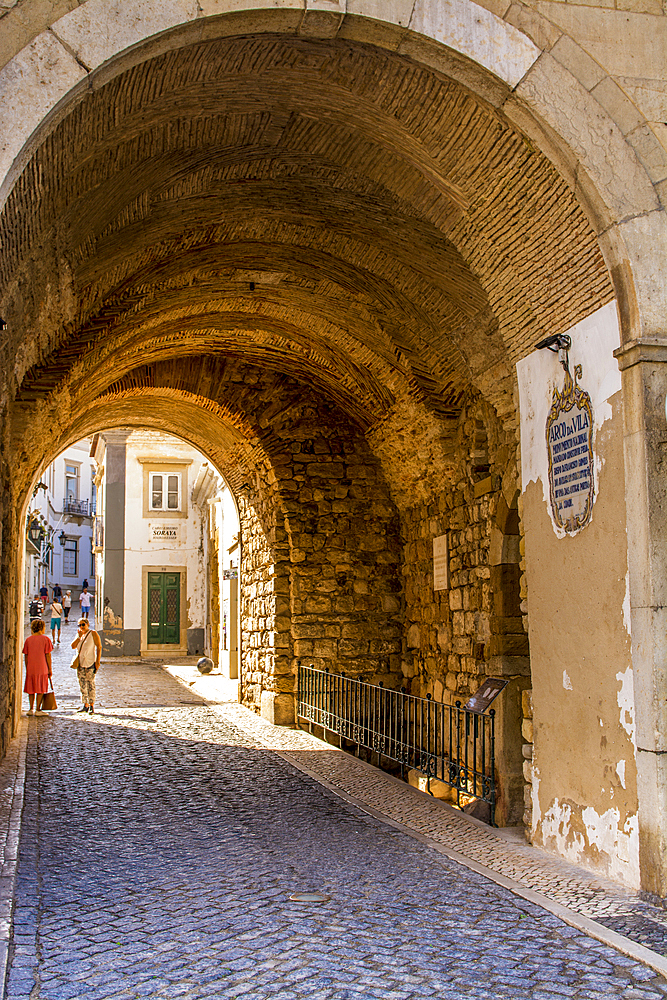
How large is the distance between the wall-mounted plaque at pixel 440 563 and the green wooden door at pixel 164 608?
16309mm

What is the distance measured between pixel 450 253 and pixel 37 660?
24.5ft

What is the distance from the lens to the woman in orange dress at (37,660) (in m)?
10.8

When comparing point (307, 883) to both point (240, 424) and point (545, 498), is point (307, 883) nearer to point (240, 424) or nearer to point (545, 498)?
point (545, 498)

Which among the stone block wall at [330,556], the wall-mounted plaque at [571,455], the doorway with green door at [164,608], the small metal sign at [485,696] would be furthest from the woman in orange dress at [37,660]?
the doorway with green door at [164,608]

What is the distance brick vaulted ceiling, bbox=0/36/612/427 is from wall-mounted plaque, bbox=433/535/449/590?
140cm

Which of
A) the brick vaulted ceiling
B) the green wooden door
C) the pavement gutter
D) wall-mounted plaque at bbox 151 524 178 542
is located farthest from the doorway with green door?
the pavement gutter

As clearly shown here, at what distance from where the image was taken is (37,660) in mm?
10914

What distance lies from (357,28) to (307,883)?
12.9ft

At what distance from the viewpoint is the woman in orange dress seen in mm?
10828

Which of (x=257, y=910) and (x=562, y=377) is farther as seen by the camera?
(x=562, y=377)

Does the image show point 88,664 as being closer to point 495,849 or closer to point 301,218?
point 301,218

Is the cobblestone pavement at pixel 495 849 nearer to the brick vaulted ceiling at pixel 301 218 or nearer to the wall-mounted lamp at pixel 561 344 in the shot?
the wall-mounted lamp at pixel 561 344

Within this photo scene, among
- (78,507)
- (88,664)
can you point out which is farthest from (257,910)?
(78,507)

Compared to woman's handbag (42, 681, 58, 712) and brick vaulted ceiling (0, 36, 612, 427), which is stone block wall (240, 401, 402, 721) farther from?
woman's handbag (42, 681, 58, 712)
